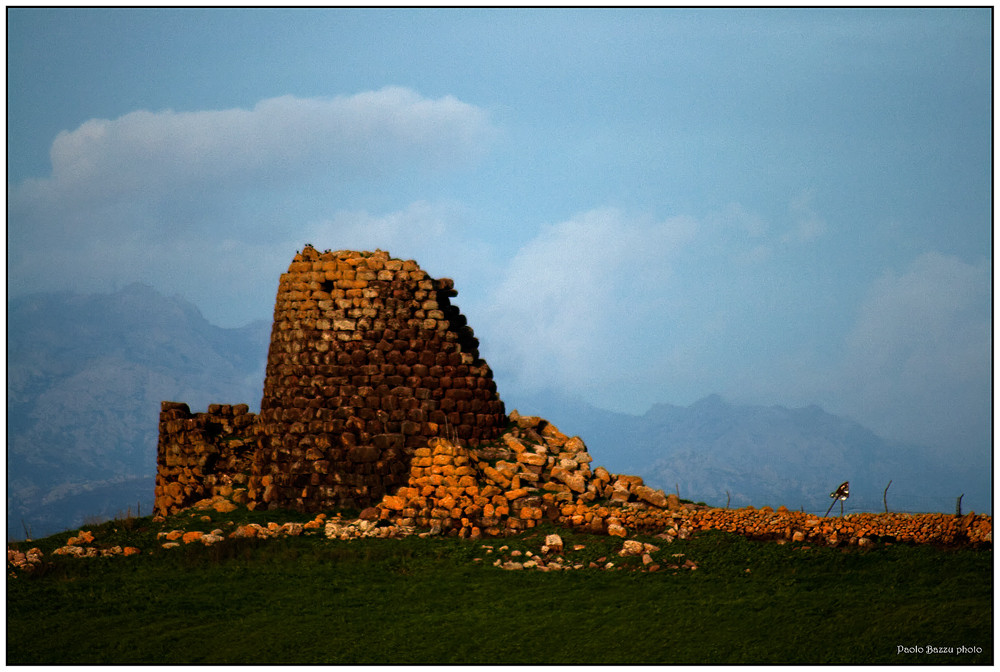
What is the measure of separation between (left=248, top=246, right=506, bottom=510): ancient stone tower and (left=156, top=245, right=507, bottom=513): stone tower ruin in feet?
0.05

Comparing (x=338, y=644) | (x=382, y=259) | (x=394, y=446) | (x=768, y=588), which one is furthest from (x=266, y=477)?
(x=768, y=588)

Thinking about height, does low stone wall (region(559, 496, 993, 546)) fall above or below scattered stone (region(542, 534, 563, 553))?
above

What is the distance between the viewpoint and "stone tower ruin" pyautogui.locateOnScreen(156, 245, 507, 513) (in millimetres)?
17625

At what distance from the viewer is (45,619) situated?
12.0 m

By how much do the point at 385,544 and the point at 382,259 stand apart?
5.40 meters

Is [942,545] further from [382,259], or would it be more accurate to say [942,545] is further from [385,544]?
[382,259]

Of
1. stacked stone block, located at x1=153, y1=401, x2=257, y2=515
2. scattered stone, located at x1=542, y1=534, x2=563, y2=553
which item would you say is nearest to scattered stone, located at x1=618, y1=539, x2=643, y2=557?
scattered stone, located at x1=542, y1=534, x2=563, y2=553

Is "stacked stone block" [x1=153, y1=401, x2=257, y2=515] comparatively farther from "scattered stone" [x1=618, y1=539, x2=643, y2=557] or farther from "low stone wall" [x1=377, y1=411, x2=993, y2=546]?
"scattered stone" [x1=618, y1=539, x2=643, y2=557]

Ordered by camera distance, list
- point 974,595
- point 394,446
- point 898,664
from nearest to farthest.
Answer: point 898,664, point 974,595, point 394,446

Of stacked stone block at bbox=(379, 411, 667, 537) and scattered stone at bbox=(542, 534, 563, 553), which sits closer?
scattered stone at bbox=(542, 534, 563, 553)

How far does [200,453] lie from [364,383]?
4.10 metres

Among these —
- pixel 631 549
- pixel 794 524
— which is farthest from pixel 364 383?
pixel 794 524

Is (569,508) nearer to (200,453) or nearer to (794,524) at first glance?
(794,524)

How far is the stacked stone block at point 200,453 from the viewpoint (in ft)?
65.0
